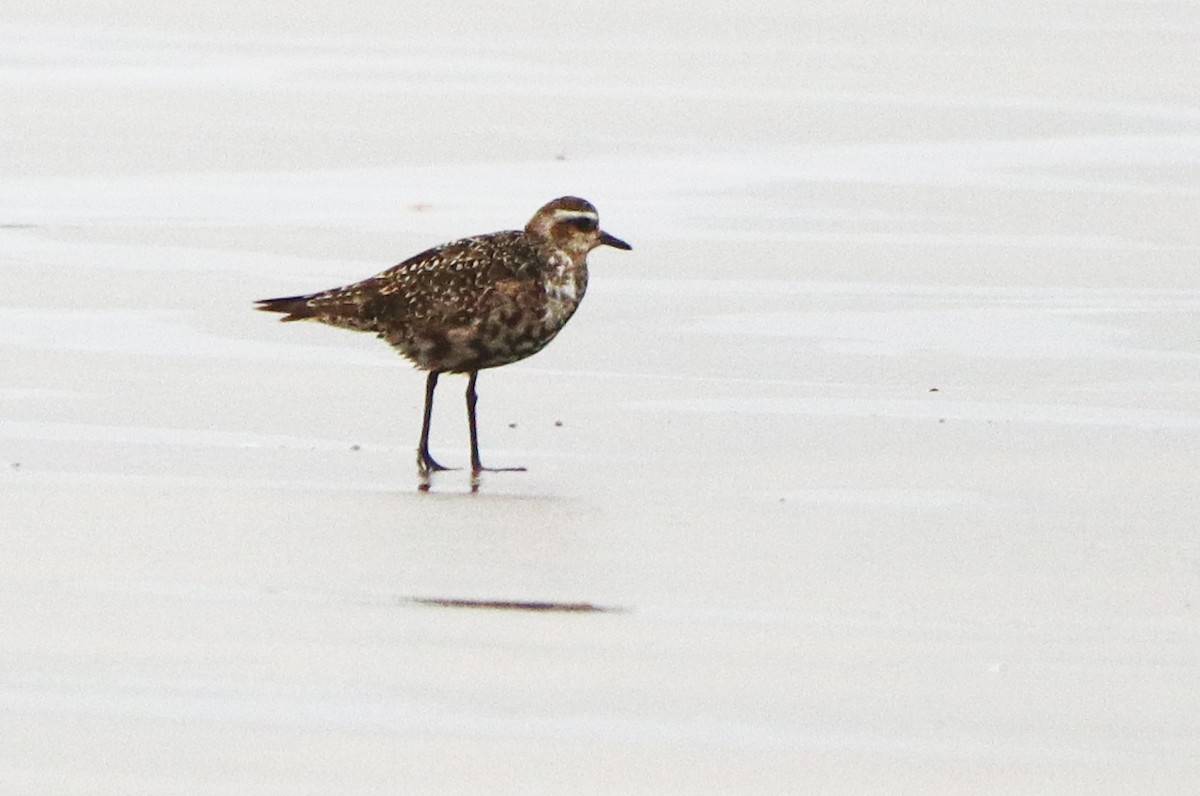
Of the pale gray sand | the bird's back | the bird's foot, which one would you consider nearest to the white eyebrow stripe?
the bird's back

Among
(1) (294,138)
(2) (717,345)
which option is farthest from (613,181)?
(2) (717,345)

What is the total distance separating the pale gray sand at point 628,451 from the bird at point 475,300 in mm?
308

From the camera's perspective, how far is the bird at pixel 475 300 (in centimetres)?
1020

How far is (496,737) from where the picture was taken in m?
6.37

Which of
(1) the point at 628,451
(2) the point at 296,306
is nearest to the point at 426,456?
(1) the point at 628,451

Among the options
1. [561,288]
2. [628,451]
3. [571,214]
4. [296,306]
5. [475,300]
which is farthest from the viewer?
[296,306]

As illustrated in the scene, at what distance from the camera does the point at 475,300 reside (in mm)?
10195

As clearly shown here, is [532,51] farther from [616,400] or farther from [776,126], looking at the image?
[616,400]

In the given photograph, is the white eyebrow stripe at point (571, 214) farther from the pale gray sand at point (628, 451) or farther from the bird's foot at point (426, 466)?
the bird's foot at point (426, 466)

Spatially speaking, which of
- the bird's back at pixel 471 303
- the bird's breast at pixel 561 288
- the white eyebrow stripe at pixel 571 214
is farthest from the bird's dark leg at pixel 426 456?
the white eyebrow stripe at pixel 571 214

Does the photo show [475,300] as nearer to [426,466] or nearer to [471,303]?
[471,303]

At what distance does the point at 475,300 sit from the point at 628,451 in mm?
729

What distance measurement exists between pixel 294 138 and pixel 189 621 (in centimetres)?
1166

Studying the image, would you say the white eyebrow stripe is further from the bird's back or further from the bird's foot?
the bird's foot
